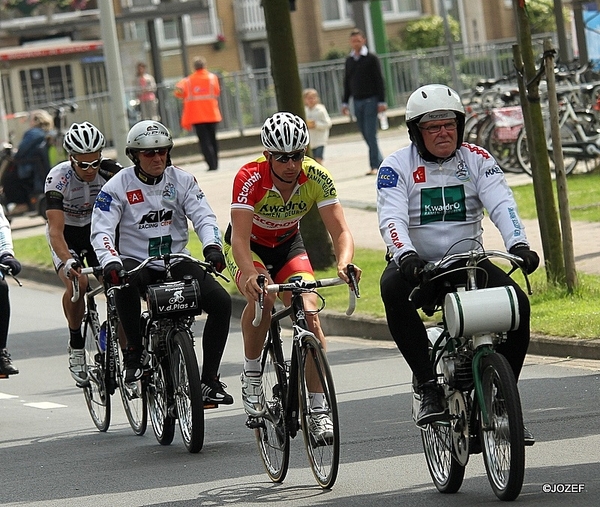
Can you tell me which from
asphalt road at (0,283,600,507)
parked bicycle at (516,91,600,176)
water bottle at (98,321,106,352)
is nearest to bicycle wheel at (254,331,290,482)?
asphalt road at (0,283,600,507)

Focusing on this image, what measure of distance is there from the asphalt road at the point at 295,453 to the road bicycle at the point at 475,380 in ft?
0.70

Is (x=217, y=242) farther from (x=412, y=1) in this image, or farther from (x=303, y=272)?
(x=412, y=1)

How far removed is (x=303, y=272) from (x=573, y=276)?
5.12 m

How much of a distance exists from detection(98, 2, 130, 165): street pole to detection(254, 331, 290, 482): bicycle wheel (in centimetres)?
1201

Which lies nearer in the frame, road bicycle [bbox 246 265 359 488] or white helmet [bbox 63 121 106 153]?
road bicycle [bbox 246 265 359 488]

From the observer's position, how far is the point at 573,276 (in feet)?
42.2

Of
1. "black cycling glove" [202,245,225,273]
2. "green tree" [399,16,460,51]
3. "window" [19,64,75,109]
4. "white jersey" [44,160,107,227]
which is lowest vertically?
"black cycling glove" [202,245,225,273]

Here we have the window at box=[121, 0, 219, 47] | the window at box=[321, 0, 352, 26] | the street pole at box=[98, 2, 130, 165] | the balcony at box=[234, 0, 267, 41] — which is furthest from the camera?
the window at box=[321, 0, 352, 26]

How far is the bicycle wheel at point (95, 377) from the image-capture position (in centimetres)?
1050

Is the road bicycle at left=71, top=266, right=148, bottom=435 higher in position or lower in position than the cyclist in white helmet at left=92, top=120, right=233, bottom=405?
lower

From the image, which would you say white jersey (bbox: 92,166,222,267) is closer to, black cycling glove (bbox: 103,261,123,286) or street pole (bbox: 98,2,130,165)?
black cycling glove (bbox: 103,261,123,286)

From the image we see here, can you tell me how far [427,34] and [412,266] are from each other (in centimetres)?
5182

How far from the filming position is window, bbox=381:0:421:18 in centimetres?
5991

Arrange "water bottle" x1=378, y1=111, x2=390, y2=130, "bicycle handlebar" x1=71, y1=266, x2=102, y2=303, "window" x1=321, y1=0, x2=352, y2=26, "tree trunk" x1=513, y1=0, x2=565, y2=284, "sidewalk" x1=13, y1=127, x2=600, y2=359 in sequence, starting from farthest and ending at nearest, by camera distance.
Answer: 1. "window" x1=321, y1=0, x2=352, y2=26
2. "water bottle" x1=378, y1=111, x2=390, y2=130
3. "tree trunk" x1=513, y1=0, x2=565, y2=284
4. "sidewalk" x1=13, y1=127, x2=600, y2=359
5. "bicycle handlebar" x1=71, y1=266, x2=102, y2=303
